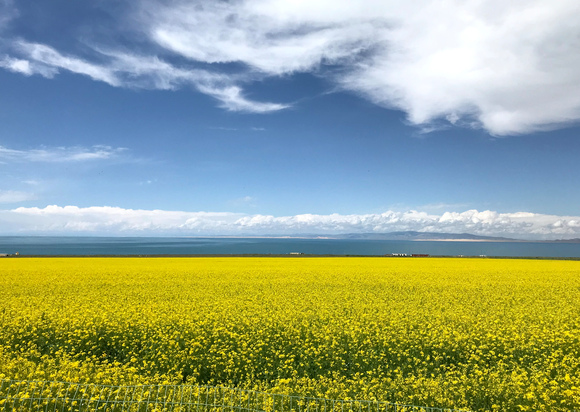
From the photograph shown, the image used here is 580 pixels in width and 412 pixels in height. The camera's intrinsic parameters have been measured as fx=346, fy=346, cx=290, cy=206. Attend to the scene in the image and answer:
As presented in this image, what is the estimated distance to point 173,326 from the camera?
1274cm

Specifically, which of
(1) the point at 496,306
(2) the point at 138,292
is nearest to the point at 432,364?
(1) the point at 496,306

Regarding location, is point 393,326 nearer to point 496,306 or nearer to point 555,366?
point 555,366

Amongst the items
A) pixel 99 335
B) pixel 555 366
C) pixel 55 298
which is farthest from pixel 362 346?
pixel 55 298

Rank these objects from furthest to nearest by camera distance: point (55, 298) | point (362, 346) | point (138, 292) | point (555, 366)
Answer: point (138, 292) → point (55, 298) → point (362, 346) → point (555, 366)

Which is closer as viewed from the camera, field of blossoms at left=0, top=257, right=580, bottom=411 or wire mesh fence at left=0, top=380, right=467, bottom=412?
wire mesh fence at left=0, top=380, right=467, bottom=412

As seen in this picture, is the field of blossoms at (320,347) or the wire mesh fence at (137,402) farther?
the field of blossoms at (320,347)

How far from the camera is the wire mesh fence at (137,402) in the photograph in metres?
7.08

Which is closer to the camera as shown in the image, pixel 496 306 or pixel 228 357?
pixel 228 357

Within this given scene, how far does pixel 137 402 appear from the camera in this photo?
24.0 feet

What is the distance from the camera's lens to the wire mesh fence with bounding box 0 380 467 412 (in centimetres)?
708

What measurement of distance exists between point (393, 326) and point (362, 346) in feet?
6.87

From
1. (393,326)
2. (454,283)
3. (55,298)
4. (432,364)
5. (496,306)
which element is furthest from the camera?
(454,283)

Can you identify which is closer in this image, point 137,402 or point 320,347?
point 137,402

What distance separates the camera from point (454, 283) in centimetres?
2591
